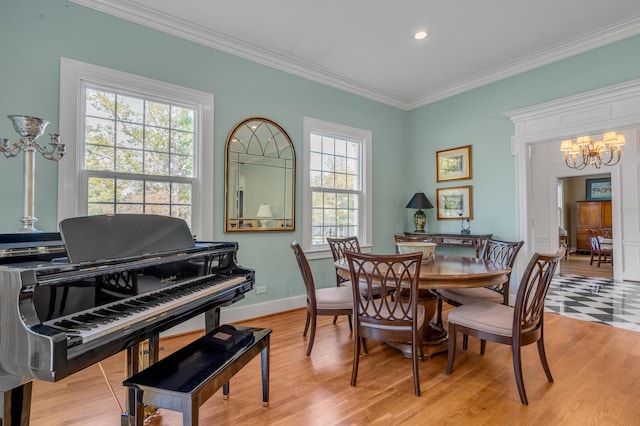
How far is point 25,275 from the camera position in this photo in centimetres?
110

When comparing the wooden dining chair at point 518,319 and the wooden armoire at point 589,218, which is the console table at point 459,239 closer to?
the wooden dining chair at point 518,319

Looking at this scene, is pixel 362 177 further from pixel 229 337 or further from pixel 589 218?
pixel 589 218

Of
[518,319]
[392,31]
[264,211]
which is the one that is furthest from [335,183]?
[518,319]

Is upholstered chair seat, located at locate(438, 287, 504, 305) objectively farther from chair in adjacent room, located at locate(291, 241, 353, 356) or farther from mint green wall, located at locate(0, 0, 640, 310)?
mint green wall, located at locate(0, 0, 640, 310)

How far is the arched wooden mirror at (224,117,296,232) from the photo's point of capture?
3.54m

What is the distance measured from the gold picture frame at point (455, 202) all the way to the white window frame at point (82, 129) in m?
3.30

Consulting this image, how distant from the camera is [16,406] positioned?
4.04ft

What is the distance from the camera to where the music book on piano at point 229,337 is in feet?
5.83

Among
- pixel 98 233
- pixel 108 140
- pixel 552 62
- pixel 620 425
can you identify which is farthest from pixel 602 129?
pixel 108 140

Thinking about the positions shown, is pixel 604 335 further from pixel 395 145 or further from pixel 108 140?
pixel 108 140

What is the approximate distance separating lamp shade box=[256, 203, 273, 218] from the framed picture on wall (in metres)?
9.73

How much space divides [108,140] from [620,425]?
4074 mm

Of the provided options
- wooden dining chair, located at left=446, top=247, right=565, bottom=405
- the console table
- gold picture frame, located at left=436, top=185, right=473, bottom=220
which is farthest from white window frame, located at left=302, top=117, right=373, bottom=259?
wooden dining chair, located at left=446, top=247, right=565, bottom=405

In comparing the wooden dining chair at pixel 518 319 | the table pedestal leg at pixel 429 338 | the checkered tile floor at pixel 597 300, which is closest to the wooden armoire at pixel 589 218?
the checkered tile floor at pixel 597 300
